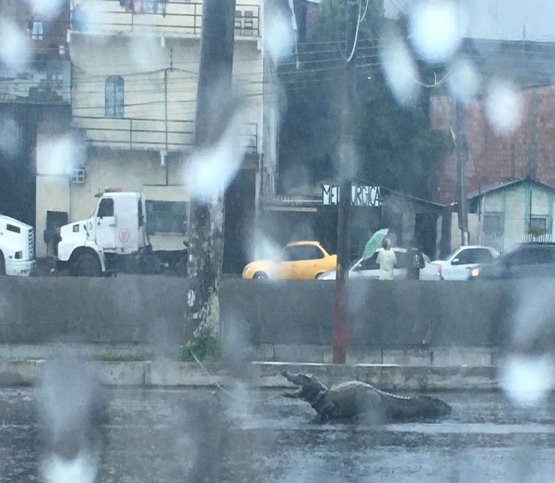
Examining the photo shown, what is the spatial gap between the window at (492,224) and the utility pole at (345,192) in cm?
2286

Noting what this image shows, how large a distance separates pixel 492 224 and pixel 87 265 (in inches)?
541

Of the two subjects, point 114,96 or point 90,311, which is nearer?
point 90,311

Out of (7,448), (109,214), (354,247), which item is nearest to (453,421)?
(7,448)

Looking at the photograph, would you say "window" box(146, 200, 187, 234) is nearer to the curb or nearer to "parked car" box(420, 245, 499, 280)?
"parked car" box(420, 245, 499, 280)

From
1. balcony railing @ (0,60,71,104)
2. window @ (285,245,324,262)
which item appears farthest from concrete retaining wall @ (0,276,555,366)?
balcony railing @ (0,60,71,104)

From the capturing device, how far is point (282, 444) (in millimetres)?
9539

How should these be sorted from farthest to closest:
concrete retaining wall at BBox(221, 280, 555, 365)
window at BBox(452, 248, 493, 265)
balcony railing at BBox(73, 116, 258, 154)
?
1. balcony railing at BBox(73, 116, 258, 154)
2. window at BBox(452, 248, 493, 265)
3. concrete retaining wall at BBox(221, 280, 555, 365)

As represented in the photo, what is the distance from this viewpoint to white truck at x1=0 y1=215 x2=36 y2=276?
28938 mm

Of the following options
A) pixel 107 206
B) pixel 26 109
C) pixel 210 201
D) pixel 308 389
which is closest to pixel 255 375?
pixel 210 201

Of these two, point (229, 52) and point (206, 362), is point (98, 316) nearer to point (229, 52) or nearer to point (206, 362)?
point (206, 362)

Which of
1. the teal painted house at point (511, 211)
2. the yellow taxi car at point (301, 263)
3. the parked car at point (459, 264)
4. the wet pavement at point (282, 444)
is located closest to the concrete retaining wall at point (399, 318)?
the wet pavement at point (282, 444)

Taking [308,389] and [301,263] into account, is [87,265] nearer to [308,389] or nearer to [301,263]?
[301,263]

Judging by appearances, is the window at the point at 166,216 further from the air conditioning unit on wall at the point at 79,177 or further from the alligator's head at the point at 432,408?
the alligator's head at the point at 432,408

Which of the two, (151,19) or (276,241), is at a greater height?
(151,19)
